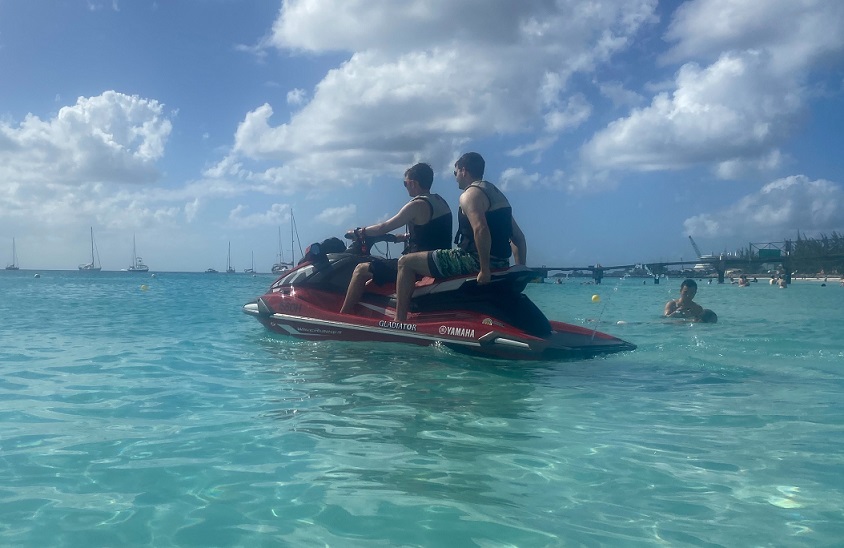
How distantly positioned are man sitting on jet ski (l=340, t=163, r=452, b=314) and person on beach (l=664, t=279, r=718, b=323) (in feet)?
21.9

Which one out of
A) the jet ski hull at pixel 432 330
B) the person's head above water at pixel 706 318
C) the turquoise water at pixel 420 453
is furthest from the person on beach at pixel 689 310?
the turquoise water at pixel 420 453

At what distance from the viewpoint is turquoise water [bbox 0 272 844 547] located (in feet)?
8.89

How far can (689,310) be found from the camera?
1305 centimetres

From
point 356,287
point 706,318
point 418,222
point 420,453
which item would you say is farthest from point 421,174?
point 706,318

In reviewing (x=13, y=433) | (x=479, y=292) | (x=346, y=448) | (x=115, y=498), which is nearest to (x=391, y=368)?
(x=479, y=292)

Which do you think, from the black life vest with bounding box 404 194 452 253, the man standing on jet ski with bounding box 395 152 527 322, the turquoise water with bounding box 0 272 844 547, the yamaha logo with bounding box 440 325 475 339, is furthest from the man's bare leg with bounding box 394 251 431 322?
the turquoise water with bounding box 0 272 844 547

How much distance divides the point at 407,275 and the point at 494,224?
3.74 feet

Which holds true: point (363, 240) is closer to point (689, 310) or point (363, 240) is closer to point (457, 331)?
point (457, 331)

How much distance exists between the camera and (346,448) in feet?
12.3

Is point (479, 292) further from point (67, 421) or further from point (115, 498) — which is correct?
point (115, 498)

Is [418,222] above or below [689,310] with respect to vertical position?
above

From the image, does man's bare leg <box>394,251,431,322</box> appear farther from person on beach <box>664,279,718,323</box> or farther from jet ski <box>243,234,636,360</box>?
person on beach <box>664,279,718,323</box>

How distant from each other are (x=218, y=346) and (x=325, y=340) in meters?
1.38

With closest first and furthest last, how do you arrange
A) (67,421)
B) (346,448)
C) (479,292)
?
(346,448)
(67,421)
(479,292)
